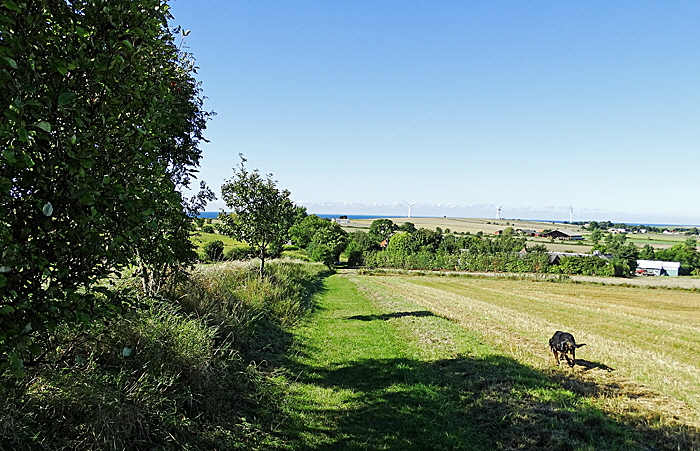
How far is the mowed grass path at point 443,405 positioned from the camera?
536 cm

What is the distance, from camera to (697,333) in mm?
16516

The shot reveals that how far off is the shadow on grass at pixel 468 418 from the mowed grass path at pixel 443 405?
0.02m

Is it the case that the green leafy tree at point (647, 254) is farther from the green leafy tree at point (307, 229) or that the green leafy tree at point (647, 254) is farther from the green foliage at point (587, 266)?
the green leafy tree at point (307, 229)

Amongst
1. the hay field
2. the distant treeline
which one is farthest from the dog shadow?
the distant treeline

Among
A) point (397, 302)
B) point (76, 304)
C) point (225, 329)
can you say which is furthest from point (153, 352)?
point (397, 302)

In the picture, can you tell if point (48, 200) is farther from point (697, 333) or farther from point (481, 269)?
point (481, 269)

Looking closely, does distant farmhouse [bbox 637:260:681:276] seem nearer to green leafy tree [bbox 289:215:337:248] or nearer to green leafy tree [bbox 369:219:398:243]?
green leafy tree [bbox 369:219:398:243]

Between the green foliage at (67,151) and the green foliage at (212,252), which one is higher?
the green foliage at (67,151)

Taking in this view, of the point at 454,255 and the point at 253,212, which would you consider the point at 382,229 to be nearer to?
the point at 454,255

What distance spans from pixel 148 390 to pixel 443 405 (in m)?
4.79

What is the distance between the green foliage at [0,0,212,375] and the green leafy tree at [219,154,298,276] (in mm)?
12552

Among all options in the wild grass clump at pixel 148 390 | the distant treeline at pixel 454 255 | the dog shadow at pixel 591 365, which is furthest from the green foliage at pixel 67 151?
the distant treeline at pixel 454 255

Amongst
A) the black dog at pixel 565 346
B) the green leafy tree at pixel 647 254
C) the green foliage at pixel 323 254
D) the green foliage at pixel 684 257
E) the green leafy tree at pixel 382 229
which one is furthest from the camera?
the green leafy tree at pixel 382 229

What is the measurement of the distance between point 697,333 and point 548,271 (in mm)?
Answer: 50460
